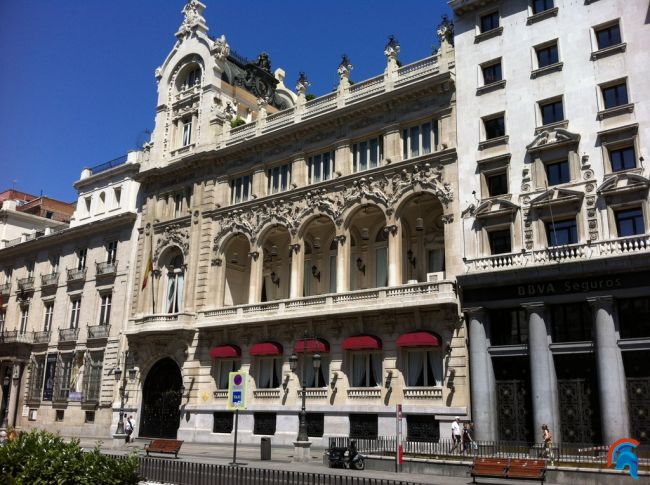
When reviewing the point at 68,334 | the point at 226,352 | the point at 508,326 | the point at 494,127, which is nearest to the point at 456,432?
the point at 508,326

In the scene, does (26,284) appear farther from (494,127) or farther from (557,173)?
(557,173)

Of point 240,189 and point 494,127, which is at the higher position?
point 240,189

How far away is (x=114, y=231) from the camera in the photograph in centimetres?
4959

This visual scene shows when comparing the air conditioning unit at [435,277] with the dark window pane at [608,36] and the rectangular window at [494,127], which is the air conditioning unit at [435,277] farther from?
the dark window pane at [608,36]

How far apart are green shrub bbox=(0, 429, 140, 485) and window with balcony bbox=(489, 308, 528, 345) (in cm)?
1930

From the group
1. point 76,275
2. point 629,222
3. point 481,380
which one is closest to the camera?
point 629,222

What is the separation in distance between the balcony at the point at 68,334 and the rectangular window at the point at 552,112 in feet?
125

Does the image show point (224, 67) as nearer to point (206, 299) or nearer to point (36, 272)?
point (206, 299)

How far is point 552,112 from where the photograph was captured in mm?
30031

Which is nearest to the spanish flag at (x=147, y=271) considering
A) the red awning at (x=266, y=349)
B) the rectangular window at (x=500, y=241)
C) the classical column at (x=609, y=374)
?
the red awning at (x=266, y=349)

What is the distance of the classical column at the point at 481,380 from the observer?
91.2 ft

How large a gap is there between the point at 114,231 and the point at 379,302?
26392mm

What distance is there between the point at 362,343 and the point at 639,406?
1301 cm

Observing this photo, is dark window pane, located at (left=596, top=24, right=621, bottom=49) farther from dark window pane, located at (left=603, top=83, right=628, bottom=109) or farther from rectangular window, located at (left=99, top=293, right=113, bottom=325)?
rectangular window, located at (left=99, top=293, right=113, bottom=325)
